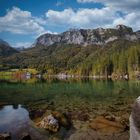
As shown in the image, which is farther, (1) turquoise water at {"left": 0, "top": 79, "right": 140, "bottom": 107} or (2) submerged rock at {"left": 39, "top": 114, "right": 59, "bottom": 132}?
(1) turquoise water at {"left": 0, "top": 79, "right": 140, "bottom": 107}

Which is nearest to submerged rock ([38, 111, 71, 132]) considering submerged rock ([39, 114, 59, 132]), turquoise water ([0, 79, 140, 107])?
submerged rock ([39, 114, 59, 132])

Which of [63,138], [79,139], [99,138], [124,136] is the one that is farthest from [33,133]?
[124,136]

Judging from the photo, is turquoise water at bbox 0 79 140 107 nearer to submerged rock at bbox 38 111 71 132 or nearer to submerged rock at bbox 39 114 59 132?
submerged rock at bbox 38 111 71 132

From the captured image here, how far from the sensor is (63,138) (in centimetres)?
2711

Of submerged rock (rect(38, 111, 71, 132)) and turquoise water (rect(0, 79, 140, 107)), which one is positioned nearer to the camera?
submerged rock (rect(38, 111, 71, 132))

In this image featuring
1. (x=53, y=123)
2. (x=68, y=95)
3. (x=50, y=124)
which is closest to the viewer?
(x=50, y=124)

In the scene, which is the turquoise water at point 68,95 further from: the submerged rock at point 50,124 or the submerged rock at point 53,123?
the submerged rock at point 50,124

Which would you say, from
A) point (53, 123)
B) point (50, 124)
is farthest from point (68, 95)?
point (50, 124)

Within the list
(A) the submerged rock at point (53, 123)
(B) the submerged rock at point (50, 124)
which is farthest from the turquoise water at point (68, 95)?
(B) the submerged rock at point (50, 124)

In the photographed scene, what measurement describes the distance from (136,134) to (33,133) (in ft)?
57.7

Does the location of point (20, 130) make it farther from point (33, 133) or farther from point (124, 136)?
point (124, 136)

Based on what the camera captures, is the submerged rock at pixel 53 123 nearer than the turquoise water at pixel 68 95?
Yes

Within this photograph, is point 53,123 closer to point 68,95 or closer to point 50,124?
point 50,124

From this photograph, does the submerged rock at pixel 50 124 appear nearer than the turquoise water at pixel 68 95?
Yes
